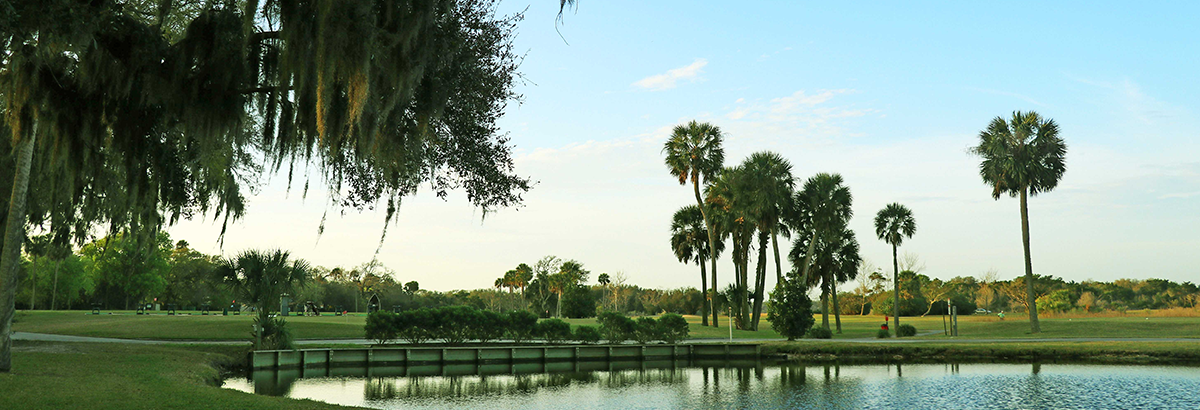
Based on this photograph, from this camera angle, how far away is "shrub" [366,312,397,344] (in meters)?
33.8

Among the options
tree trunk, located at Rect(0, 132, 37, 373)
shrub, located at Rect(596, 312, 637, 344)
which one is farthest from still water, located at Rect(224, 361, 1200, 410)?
tree trunk, located at Rect(0, 132, 37, 373)

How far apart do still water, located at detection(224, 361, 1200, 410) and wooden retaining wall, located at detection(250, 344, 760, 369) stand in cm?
60

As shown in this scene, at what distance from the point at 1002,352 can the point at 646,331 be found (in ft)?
49.6

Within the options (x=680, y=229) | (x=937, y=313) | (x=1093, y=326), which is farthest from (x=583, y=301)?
(x=1093, y=326)

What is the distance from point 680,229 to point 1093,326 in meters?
26.3

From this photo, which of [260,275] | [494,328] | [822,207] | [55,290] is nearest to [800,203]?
[822,207]

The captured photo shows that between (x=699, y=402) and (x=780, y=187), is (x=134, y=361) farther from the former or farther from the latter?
(x=780, y=187)

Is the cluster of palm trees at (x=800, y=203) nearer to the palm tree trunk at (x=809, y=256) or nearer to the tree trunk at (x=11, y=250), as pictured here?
the palm tree trunk at (x=809, y=256)

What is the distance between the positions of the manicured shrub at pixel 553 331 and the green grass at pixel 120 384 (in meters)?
16.7

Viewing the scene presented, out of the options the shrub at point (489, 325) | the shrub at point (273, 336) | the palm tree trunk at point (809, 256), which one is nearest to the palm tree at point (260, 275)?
the shrub at point (273, 336)

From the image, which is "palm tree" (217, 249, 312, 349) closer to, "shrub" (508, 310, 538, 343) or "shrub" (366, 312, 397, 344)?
"shrub" (366, 312, 397, 344)

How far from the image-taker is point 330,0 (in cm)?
733

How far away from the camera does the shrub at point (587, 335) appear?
37.8 metres

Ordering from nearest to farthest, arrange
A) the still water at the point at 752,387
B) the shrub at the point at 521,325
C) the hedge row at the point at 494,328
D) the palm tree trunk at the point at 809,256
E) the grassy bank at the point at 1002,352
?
the still water at the point at 752,387 → the grassy bank at the point at 1002,352 → the hedge row at the point at 494,328 → the shrub at the point at 521,325 → the palm tree trunk at the point at 809,256
